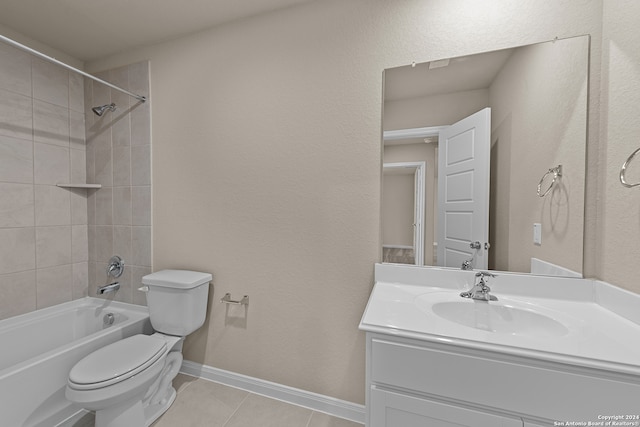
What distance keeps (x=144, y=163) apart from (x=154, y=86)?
57cm

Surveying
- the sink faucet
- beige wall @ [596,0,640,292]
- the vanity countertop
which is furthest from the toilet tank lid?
beige wall @ [596,0,640,292]

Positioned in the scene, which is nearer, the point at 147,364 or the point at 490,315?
the point at 490,315

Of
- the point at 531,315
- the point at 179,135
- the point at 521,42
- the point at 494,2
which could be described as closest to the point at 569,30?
the point at 521,42

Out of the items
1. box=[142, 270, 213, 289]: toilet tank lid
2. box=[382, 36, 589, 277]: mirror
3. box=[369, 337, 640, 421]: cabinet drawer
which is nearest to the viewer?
box=[369, 337, 640, 421]: cabinet drawer

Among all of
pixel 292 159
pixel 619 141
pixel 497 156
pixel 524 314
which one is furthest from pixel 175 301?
pixel 619 141

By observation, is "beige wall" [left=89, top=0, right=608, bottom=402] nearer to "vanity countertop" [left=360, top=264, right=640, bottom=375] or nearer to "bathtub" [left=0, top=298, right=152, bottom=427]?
"vanity countertop" [left=360, top=264, right=640, bottom=375]

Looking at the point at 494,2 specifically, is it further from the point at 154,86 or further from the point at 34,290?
the point at 34,290

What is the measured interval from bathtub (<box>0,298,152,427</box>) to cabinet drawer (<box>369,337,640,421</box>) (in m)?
1.61

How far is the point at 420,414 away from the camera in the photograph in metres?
0.80

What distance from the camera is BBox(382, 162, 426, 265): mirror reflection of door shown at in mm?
1325

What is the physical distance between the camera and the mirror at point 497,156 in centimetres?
109

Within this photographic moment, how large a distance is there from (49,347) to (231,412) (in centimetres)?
139

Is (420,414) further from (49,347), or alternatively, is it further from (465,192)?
(49,347)

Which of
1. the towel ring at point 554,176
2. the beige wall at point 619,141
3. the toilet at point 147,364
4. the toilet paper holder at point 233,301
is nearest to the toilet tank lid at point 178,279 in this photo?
the toilet at point 147,364
